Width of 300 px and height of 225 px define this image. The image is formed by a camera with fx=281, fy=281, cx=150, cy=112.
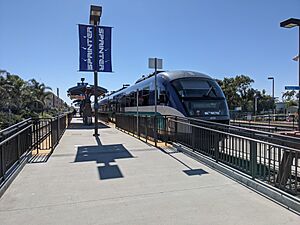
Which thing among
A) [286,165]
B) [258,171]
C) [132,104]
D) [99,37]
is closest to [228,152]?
[258,171]

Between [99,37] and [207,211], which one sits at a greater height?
[99,37]

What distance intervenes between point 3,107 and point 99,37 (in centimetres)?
3263

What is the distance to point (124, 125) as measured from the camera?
16422 millimetres

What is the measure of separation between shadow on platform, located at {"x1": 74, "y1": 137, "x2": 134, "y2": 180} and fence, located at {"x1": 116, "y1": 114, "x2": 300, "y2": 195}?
1.85m

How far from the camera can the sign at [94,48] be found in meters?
13.4

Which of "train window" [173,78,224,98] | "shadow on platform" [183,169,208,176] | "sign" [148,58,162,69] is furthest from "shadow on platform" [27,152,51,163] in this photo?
"train window" [173,78,224,98]

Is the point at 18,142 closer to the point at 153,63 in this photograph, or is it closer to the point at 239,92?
the point at 153,63

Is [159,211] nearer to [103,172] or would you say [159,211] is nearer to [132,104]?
[103,172]

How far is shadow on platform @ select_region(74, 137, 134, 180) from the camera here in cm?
633

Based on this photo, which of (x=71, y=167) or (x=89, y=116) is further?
(x=89, y=116)

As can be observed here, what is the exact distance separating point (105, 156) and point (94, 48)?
7.06 m

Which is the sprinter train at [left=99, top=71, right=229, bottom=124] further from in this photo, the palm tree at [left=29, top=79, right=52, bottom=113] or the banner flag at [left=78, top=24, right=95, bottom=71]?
the palm tree at [left=29, top=79, right=52, bottom=113]

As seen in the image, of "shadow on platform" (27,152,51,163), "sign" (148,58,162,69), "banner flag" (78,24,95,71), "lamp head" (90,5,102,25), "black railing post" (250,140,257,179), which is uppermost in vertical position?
"lamp head" (90,5,102,25)

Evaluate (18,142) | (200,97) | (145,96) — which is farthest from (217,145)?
(145,96)
